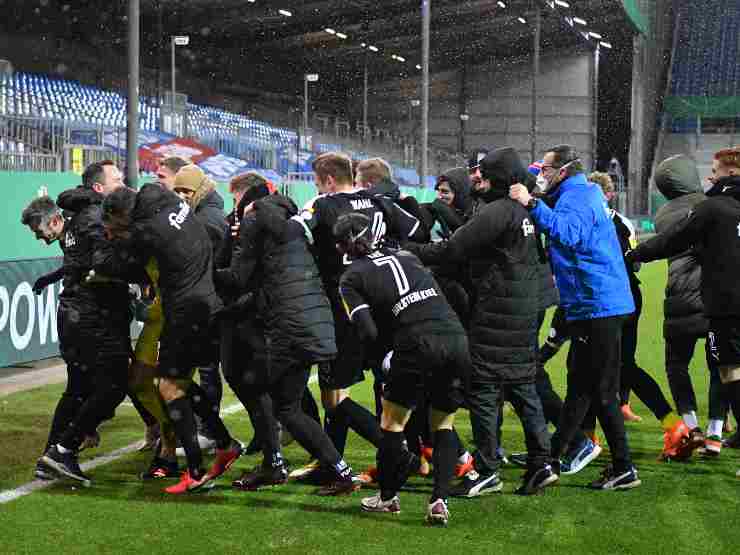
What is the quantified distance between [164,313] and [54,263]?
638 centimetres

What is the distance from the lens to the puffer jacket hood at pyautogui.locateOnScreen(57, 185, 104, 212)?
7727 millimetres

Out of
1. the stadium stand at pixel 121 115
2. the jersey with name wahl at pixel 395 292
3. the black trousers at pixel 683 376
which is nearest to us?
the jersey with name wahl at pixel 395 292

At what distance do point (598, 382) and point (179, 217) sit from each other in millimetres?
2528

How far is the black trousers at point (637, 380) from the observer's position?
8.62 meters

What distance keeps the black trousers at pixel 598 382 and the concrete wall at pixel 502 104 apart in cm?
5224

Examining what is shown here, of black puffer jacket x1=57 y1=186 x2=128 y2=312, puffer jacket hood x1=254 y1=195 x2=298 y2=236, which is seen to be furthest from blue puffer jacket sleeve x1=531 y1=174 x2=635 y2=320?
black puffer jacket x1=57 y1=186 x2=128 y2=312

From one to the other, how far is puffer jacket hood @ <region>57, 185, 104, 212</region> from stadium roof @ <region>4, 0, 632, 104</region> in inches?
1216

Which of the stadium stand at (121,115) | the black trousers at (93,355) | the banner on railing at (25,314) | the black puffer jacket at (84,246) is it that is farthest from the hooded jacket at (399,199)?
the stadium stand at (121,115)

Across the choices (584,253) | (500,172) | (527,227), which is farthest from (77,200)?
(584,253)

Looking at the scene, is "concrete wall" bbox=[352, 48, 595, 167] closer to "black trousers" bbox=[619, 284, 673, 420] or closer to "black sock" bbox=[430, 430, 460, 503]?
"black trousers" bbox=[619, 284, 673, 420]

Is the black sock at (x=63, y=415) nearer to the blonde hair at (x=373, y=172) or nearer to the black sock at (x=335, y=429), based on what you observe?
the black sock at (x=335, y=429)

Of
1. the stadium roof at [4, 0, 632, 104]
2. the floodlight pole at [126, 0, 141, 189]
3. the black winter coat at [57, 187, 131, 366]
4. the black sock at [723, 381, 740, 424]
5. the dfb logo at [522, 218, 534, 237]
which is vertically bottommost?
the black sock at [723, 381, 740, 424]

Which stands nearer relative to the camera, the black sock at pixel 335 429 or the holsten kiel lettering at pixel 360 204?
the holsten kiel lettering at pixel 360 204

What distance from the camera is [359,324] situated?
246 inches
